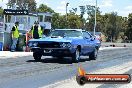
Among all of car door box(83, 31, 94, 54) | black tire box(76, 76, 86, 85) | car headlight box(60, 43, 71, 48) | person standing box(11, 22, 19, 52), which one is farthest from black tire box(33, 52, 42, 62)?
black tire box(76, 76, 86, 85)

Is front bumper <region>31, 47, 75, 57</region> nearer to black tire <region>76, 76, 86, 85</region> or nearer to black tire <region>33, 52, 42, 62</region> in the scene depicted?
black tire <region>33, 52, 42, 62</region>

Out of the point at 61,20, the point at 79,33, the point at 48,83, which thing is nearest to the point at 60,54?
the point at 79,33

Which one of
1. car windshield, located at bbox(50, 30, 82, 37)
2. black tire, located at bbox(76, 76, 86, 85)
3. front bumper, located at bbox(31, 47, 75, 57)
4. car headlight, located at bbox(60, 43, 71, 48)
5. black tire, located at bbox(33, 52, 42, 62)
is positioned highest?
black tire, located at bbox(76, 76, 86, 85)

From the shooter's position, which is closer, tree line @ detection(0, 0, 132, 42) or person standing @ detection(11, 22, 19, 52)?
person standing @ detection(11, 22, 19, 52)

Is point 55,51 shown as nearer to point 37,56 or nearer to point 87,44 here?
point 37,56

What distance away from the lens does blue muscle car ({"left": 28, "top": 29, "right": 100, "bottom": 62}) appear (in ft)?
55.8

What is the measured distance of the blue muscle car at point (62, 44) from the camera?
17000 mm

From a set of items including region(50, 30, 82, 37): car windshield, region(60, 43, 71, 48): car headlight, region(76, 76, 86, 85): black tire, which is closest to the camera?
region(76, 76, 86, 85): black tire

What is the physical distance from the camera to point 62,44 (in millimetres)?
16984

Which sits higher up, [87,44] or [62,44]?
[62,44]

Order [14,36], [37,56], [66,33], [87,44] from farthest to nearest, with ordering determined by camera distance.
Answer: [14,36] < [87,44] < [66,33] < [37,56]

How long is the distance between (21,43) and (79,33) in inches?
347

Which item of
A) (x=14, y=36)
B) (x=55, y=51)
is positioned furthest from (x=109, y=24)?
(x=55, y=51)

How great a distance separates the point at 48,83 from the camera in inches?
390
